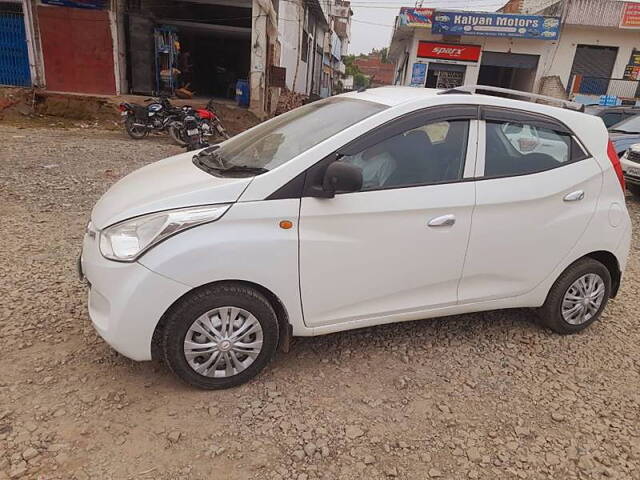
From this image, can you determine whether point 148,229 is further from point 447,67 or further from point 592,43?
point 592,43

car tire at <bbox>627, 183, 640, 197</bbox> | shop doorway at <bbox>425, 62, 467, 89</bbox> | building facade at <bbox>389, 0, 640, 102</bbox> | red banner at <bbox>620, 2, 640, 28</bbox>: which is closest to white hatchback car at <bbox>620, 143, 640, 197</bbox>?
car tire at <bbox>627, 183, 640, 197</bbox>

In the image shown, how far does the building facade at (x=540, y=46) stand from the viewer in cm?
2164

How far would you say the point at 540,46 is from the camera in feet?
74.5

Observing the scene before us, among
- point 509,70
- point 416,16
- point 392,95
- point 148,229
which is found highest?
point 416,16

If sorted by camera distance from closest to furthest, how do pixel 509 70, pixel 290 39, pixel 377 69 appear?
pixel 290 39, pixel 509 70, pixel 377 69

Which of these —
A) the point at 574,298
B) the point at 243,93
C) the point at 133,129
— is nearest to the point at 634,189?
the point at 574,298

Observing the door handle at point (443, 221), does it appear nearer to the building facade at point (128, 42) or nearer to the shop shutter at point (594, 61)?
the building facade at point (128, 42)

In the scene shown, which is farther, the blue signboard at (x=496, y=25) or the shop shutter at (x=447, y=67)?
the shop shutter at (x=447, y=67)

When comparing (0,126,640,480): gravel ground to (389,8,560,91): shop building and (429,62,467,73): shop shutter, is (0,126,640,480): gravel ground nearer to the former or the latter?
(389,8,560,91): shop building

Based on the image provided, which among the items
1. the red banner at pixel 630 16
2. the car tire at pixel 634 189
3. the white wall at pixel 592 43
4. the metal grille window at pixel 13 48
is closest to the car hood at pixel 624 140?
the car tire at pixel 634 189

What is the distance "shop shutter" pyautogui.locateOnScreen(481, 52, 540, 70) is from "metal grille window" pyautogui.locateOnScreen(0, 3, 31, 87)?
63.8 feet

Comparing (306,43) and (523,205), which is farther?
(306,43)

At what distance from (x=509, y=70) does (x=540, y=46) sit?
374cm

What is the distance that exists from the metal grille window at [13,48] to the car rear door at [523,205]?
15.9m
